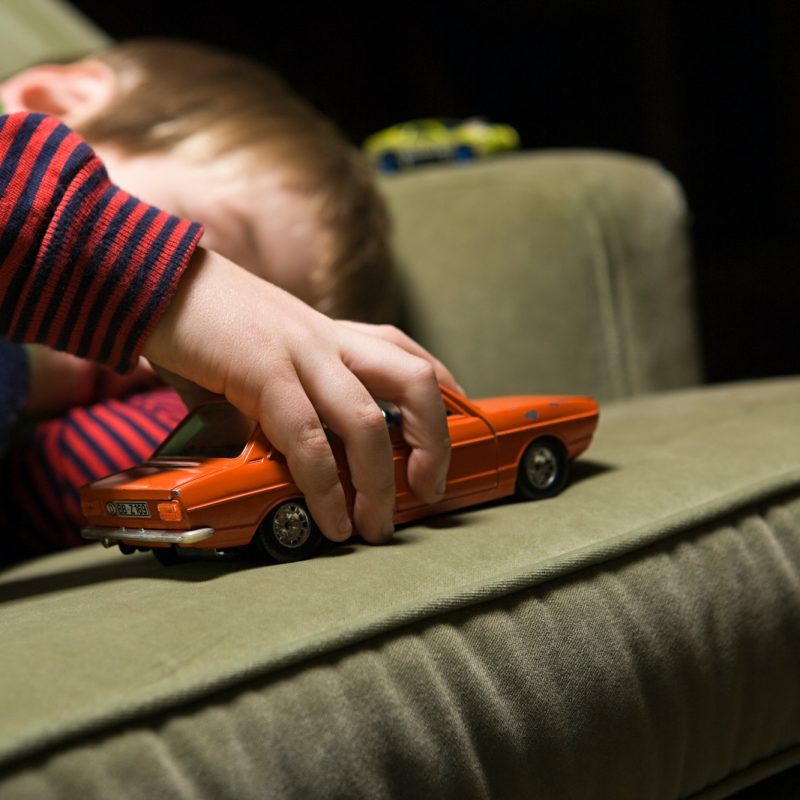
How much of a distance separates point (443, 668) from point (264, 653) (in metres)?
0.12

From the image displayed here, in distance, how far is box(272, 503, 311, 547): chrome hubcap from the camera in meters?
0.71

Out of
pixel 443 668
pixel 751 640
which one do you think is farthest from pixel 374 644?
pixel 751 640

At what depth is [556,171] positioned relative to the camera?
1577 mm

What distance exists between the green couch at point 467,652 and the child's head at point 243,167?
42 cm

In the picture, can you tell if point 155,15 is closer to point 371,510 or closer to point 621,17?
point 621,17

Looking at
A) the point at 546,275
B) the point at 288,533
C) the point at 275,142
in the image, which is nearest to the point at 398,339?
the point at 288,533

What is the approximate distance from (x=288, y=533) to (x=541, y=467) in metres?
0.24

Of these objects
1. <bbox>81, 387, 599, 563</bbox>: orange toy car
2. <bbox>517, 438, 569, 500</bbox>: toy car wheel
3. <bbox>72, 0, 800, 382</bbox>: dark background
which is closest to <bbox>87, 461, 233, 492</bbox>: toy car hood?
<bbox>81, 387, 599, 563</bbox>: orange toy car

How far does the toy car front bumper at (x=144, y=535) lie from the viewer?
671 mm

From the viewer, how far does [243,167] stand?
4.16ft

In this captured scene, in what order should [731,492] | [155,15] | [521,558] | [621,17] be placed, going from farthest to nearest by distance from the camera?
[621,17], [155,15], [731,492], [521,558]

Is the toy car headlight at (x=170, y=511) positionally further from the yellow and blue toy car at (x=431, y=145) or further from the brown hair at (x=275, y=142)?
the yellow and blue toy car at (x=431, y=145)

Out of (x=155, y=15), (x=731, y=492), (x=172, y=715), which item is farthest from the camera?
(x=155, y=15)

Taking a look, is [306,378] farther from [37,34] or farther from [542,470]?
[37,34]
